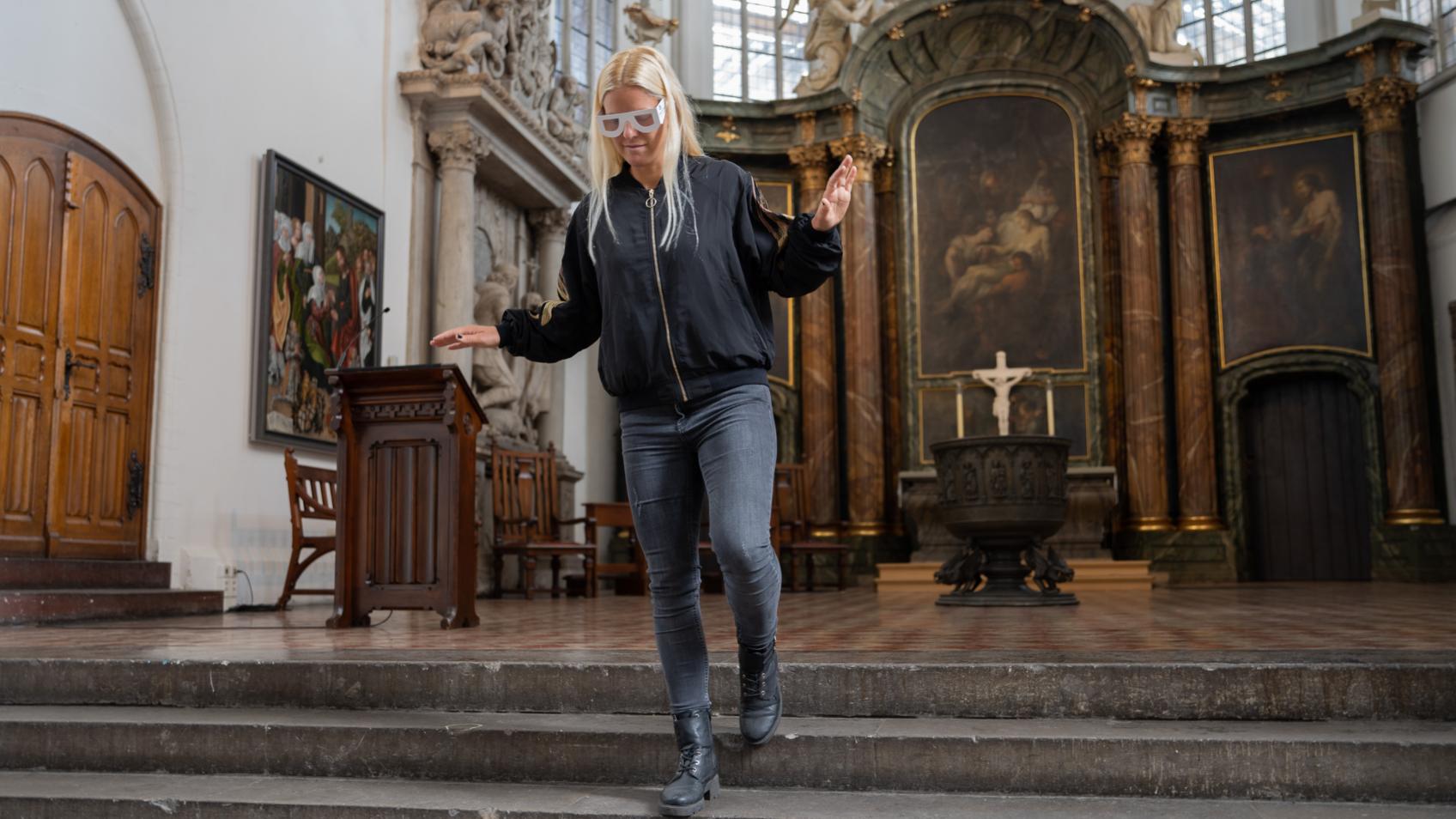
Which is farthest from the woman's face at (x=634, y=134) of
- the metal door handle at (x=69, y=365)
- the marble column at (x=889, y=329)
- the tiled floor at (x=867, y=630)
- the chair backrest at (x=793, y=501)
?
the marble column at (x=889, y=329)

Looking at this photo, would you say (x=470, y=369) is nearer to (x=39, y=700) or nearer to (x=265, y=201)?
(x=265, y=201)

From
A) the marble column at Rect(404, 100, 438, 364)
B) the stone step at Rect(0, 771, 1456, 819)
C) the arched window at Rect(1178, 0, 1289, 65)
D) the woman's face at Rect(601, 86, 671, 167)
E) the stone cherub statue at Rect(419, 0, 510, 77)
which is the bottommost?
the stone step at Rect(0, 771, 1456, 819)

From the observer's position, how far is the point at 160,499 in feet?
24.9

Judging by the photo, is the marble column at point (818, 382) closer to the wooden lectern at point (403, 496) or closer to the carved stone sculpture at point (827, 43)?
the carved stone sculpture at point (827, 43)

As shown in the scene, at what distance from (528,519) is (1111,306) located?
8751mm

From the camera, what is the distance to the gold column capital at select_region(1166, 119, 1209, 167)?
1524cm

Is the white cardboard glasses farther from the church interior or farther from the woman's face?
the church interior

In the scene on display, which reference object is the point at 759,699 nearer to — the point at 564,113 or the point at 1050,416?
the point at 564,113

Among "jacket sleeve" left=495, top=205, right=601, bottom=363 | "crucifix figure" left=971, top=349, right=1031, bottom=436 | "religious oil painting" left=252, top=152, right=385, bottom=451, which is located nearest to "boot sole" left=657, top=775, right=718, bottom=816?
"jacket sleeve" left=495, top=205, right=601, bottom=363

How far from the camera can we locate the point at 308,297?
8.86 metres

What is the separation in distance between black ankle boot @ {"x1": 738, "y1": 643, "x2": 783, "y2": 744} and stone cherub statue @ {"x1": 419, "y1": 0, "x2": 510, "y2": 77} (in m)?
8.18

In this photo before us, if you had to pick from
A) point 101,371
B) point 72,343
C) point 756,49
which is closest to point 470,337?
point 72,343

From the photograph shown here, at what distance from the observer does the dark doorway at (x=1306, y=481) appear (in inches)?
575

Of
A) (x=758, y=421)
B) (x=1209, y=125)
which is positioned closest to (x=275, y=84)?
(x=758, y=421)
